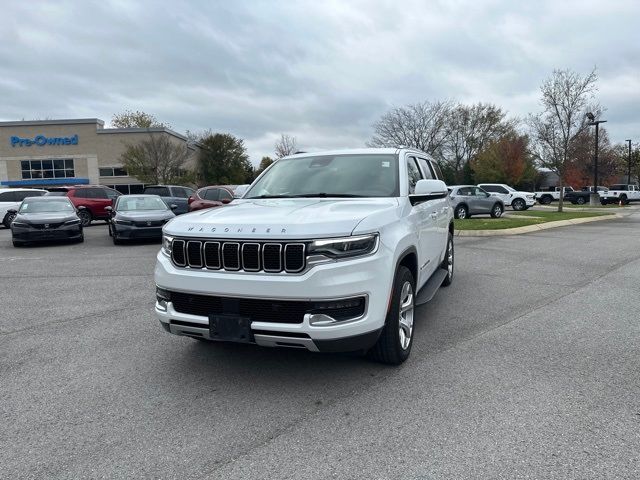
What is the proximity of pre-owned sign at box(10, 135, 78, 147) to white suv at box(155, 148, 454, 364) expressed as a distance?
177 ft

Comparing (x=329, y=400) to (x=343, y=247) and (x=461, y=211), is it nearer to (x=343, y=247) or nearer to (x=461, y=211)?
(x=343, y=247)

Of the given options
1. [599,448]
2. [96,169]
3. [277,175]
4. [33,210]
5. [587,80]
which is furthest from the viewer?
[96,169]

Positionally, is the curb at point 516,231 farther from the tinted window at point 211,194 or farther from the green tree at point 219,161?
the green tree at point 219,161

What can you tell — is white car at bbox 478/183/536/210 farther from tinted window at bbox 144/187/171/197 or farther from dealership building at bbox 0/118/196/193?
dealership building at bbox 0/118/196/193

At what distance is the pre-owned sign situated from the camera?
50469mm

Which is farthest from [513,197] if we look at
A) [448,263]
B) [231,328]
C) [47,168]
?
[47,168]

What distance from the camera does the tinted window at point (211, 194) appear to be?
1823 cm

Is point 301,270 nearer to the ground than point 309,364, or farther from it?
farther from it

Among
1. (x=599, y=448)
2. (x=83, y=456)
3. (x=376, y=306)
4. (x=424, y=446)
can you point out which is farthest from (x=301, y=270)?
(x=599, y=448)

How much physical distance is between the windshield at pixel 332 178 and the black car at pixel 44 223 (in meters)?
10.2

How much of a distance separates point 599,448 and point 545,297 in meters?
4.04

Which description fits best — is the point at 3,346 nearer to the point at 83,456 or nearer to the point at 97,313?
the point at 97,313

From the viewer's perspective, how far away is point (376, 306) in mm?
3434

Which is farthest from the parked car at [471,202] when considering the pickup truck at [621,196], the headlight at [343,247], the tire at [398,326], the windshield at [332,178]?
the pickup truck at [621,196]
